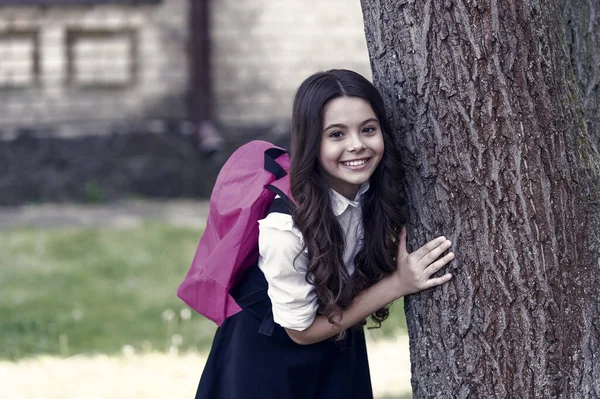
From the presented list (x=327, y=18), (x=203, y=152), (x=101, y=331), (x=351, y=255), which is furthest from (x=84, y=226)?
(x=351, y=255)

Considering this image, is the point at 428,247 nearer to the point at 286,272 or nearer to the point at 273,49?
the point at 286,272

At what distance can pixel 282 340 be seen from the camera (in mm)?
2906

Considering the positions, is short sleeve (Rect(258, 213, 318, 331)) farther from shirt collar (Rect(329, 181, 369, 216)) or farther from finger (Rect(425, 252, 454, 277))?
finger (Rect(425, 252, 454, 277))

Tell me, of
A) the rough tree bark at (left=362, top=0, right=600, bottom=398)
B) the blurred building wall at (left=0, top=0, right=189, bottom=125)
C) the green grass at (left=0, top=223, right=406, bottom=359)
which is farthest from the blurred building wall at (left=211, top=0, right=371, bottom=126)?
the rough tree bark at (left=362, top=0, right=600, bottom=398)

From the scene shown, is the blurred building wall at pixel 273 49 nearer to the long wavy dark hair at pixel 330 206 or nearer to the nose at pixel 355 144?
the long wavy dark hair at pixel 330 206

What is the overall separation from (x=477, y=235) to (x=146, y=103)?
6752mm

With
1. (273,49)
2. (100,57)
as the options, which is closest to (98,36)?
(100,57)

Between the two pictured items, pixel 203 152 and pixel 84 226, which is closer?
pixel 84 226

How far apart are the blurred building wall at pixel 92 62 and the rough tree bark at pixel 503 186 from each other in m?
6.45

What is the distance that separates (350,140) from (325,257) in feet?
1.09

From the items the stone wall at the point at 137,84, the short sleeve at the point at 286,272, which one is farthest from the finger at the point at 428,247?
the stone wall at the point at 137,84

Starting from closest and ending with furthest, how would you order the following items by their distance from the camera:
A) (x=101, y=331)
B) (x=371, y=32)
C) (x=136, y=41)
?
(x=371, y=32) < (x=101, y=331) < (x=136, y=41)

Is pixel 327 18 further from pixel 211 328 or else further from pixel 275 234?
pixel 275 234

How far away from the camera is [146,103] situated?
904cm
